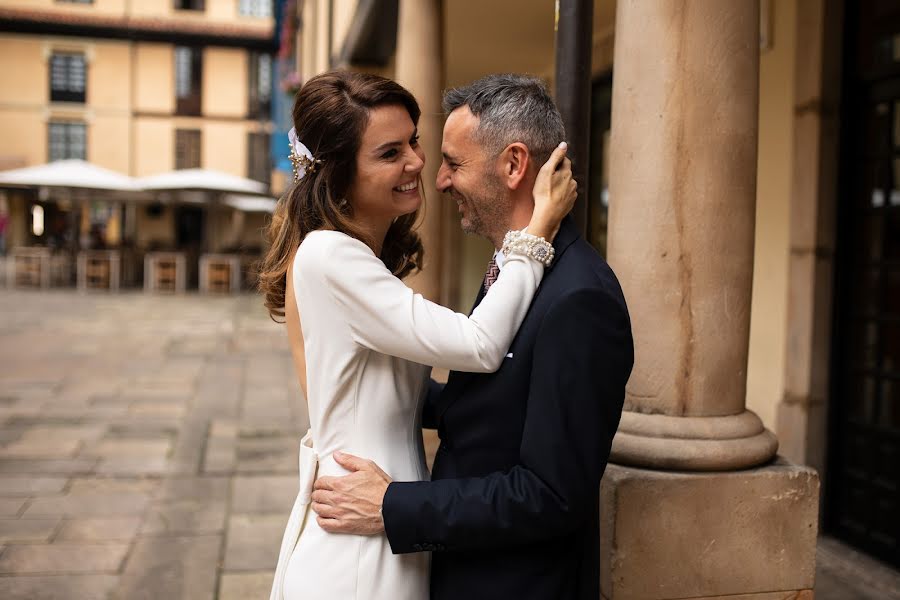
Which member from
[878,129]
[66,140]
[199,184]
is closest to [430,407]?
[878,129]

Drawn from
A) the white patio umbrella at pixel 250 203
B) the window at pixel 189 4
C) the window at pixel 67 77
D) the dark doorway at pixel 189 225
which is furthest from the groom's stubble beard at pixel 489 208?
the window at pixel 189 4

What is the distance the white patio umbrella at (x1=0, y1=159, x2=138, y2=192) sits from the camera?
19.2 metres

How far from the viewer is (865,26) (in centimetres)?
427

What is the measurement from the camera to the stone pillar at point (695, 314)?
2.23m

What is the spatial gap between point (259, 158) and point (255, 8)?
17.3 ft

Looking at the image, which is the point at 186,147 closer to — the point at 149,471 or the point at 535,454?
the point at 149,471

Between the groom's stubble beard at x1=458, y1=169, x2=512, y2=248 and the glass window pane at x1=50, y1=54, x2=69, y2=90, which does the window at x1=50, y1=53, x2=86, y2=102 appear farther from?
the groom's stubble beard at x1=458, y1=169, x2=512, y2=248

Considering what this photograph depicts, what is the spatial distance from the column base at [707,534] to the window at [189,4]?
3051 cm

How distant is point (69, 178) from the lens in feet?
64.0

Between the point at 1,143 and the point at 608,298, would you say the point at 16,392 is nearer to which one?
the point at 608,298

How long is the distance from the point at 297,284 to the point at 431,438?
7.73ft

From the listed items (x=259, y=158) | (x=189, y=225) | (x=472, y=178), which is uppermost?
(x=259, y=158)

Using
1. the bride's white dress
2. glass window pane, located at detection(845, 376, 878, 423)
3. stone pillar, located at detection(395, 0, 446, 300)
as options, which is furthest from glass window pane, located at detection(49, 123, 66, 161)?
the bride's white dress

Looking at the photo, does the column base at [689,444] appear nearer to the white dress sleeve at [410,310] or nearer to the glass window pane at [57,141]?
the white dress sleeve at [410,310]
